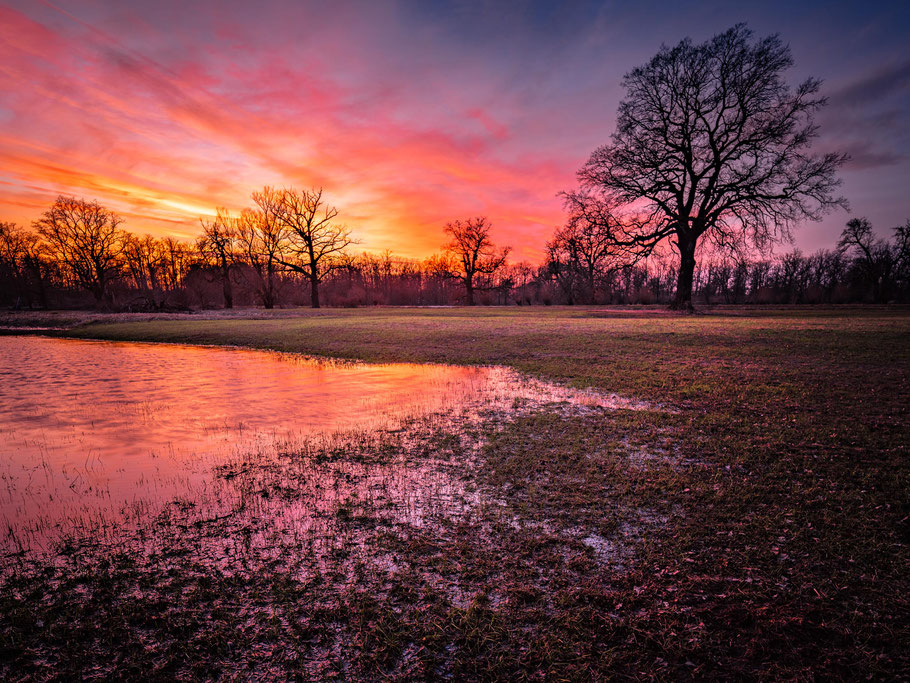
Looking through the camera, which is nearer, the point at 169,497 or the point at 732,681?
the point at 732,681

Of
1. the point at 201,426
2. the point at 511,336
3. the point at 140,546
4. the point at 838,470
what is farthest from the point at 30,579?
the point at 511,336

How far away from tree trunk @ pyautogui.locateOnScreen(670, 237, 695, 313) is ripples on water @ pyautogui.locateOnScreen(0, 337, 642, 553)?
23.2 metres

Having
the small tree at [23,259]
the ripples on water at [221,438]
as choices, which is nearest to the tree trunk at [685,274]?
the ripples on water at [221,438]

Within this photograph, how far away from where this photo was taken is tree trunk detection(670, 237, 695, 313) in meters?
27.3

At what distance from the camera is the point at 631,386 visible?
27.4ft

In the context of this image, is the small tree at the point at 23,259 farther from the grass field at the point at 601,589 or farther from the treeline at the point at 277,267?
the grass field at the point at 601,589

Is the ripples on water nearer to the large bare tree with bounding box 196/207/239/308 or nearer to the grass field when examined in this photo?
the grass field

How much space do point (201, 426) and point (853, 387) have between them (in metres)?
12.1

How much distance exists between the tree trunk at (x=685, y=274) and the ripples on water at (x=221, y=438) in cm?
2321

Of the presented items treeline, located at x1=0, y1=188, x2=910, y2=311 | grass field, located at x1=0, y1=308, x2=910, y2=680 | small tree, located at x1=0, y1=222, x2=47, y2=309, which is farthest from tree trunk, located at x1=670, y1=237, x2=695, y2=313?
small tree, located at x1=0, y1=222, x2=47, y2=309

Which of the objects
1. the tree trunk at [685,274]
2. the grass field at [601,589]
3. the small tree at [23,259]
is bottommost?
the grass field at [601,589]

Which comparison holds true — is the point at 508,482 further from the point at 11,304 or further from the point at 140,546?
the point at 11,304

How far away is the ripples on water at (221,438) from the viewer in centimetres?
392

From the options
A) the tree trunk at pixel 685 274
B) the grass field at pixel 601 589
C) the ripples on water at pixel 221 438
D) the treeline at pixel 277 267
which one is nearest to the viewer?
the grass field at pixel 601 589
